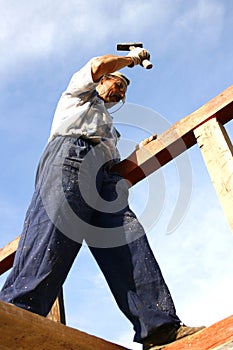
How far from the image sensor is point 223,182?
2.32 metres

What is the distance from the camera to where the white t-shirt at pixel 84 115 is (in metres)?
2.69

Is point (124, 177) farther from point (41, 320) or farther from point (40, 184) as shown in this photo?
point (41, 320)

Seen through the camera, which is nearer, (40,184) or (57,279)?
(57,279)

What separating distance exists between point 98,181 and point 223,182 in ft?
2.03

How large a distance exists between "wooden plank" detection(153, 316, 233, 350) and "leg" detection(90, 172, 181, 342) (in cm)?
21

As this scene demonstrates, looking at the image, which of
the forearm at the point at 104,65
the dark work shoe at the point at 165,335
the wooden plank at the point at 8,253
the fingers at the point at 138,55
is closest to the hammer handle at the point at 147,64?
the fingers at the point at 138,55

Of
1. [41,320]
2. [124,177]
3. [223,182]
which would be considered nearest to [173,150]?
[124,177]

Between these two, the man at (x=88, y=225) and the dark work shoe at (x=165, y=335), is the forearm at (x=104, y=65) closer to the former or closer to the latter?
the man at (x=88, y=225)

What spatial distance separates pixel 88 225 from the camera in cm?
248

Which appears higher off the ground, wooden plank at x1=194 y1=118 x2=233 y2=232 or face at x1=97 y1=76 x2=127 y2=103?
face at x1=97 y1=76 x2=127 y2=103

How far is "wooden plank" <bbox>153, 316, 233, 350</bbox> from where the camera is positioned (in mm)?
1687

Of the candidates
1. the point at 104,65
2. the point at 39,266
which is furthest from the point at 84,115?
the point at 39,266

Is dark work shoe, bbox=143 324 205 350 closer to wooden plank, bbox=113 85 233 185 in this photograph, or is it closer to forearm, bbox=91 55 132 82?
wooden plank, bbox=113 85 233 185

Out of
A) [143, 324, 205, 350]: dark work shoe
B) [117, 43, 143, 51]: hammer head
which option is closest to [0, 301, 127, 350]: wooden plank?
[143, 324, 205, 350]: dark work shoe
